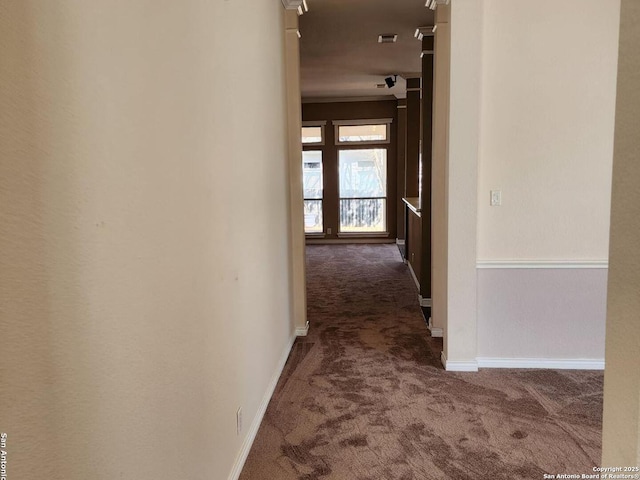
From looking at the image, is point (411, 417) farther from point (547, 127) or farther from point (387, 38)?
point (387, 38)

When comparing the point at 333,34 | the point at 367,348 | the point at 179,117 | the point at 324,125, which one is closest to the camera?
the point at 179,117

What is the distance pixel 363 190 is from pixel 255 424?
26.1 ft

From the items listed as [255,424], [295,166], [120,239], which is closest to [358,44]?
[295,166]

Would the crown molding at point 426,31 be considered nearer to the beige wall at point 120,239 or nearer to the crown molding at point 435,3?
the crown molding at point 435,3

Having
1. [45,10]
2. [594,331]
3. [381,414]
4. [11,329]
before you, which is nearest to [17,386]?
[11,329]

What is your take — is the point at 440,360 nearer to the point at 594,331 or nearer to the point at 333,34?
the point at 594,331

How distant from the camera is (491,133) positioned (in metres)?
3.34

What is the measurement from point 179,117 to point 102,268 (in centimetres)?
67

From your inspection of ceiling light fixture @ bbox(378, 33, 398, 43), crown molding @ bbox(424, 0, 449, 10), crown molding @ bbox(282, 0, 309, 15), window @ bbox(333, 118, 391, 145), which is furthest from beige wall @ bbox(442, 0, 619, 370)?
window @ bbox(333, 118, 391, 145)

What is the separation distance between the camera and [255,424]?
262cm

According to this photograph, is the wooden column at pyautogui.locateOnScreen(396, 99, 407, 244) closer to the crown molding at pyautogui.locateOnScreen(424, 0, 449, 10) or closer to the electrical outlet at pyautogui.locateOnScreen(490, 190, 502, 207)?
the crown molding at pyautogui.locateOnScreen(424, 0, 449, 10)

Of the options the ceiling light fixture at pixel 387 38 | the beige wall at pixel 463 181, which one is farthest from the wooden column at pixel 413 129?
the beige wall at pixel 463 181

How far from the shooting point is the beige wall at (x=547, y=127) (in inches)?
127

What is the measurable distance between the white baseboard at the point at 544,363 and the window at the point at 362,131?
23.2ft
